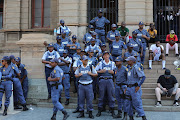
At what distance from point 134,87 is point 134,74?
398mm

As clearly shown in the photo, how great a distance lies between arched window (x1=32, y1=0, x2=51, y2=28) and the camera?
57.7 feet

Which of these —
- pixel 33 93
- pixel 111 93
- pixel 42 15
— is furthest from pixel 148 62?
pixel 42 15

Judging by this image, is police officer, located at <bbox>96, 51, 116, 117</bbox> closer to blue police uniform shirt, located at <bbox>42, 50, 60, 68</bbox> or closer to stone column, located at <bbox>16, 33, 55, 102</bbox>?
blue police uniform shirt, located at <bbox>42, 50, 60, 68</bbox>

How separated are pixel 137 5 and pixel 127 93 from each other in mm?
7618

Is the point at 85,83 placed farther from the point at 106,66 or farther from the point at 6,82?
the point at 6,82

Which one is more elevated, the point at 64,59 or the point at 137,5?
the point at 137,5

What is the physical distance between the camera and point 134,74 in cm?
787

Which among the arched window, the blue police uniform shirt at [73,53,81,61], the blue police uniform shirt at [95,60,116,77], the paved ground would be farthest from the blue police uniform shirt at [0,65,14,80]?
the arched window

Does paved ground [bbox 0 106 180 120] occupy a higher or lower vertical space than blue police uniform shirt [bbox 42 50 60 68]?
lower

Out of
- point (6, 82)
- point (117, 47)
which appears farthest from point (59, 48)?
point (6, 82)

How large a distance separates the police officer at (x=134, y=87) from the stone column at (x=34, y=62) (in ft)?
15.4

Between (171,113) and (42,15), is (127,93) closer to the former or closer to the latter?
(171,113)

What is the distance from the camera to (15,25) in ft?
56.7

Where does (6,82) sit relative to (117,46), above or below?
below
